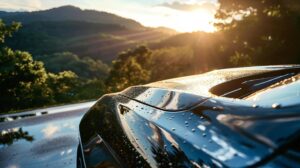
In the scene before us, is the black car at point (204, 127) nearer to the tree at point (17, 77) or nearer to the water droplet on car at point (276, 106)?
the water droplet on car at point (276, 106)

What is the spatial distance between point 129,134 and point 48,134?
3966mm

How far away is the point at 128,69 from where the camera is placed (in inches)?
2682

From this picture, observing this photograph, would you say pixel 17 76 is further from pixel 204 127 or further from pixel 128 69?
pixel 204 127

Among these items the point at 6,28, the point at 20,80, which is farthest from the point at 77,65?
the point at 6,28

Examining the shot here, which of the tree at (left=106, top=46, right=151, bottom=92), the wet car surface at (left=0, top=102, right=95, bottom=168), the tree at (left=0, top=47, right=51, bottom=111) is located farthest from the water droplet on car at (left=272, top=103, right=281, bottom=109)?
the tree at (left=106, top=46, right=151, bottom=92)

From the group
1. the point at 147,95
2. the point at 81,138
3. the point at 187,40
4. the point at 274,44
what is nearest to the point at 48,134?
the point at 81,138

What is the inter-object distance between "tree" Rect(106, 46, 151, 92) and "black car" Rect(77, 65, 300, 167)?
203 ft

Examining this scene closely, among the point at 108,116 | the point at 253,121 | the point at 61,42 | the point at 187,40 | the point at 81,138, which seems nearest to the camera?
the point at 253,121

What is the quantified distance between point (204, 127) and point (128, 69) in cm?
6709

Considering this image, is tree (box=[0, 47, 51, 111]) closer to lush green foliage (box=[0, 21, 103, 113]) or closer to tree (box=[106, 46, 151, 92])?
lush green foliage (box=[0, 21, 103, 113])

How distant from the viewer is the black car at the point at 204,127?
988mm

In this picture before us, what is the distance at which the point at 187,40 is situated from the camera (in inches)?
6029

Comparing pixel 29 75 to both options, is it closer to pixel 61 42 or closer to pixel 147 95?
pixel 147 95

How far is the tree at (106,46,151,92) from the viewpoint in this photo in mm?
66062
